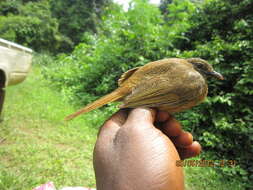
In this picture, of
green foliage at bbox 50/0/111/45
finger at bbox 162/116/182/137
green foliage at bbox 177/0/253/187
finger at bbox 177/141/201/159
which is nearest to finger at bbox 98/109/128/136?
finger at bbox 162/116/182/137

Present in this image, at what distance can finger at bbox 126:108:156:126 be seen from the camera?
125 centimetres

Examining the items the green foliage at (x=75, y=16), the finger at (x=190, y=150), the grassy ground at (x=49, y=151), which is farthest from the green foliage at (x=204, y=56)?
the green foliage at (x=75, y=16)

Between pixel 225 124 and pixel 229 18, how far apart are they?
2.66m

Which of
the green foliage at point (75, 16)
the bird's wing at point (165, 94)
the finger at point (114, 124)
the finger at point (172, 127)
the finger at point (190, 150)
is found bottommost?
the finger at point (190, 150)

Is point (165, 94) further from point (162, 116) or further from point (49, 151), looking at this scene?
point (49, 151)

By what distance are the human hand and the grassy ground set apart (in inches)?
59.9

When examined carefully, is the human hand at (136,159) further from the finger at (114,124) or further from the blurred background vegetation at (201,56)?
the blurred background vegetation at (201,56)

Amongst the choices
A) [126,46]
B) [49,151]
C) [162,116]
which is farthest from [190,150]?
[126,46]

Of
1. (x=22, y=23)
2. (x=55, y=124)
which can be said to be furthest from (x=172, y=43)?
(x=22, y=23)

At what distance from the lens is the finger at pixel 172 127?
1610mm

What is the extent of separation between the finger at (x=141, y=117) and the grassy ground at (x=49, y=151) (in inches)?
61.1

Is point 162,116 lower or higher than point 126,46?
lower

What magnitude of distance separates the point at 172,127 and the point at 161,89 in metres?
0.33

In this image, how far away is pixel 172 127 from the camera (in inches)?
63.7
